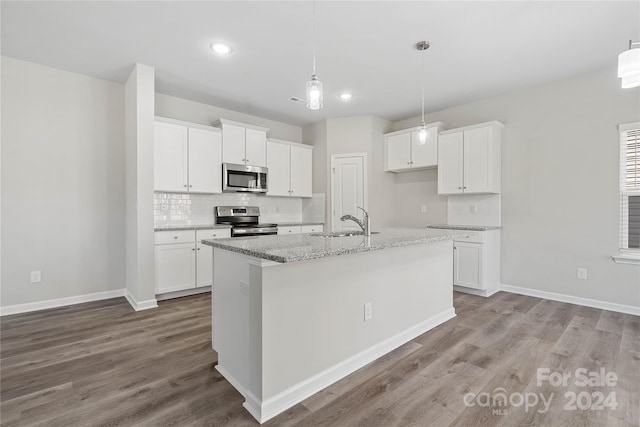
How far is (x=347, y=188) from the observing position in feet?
16.9

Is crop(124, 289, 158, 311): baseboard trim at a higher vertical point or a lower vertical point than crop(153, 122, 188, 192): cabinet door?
lower

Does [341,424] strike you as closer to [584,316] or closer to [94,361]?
[94,361]

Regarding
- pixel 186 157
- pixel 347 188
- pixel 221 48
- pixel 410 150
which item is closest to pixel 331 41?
pixel 221 48

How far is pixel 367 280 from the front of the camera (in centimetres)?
222

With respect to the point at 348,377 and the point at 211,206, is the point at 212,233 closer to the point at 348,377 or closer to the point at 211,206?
the point at 211,206

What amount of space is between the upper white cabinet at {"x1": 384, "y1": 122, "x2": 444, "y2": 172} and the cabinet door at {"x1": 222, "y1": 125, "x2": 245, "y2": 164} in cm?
234

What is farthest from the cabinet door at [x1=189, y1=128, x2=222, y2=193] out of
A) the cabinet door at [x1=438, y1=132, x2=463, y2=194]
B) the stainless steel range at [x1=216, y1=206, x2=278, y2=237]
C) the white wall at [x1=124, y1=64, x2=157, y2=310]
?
the cabinet door at [x1=438, y1=132, x2=463, y2=194]

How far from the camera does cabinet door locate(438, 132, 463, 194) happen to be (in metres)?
4.25

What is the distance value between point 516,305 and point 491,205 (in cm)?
134

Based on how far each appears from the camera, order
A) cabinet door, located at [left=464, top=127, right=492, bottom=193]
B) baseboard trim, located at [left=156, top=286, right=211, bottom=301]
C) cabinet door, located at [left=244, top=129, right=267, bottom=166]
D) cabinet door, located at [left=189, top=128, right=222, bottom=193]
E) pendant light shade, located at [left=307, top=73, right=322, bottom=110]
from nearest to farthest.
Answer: pendant light shade, located at [left=307, top=73, right=322, bottom=110] < baseboard trim, located at [left=156, top=286, right=211, bottom=301] < cabinet door, located at [left=464, top=127, right=492, bottom=193] < cabinet door, located at [left=189, top=128, right=222, bottom=193] < cabinet door, located at [left=244, top=129, right=267, bottom=166]

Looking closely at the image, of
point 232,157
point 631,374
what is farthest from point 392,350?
point 232,157

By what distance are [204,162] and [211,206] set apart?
721mm

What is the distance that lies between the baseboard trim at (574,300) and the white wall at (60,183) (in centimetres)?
505

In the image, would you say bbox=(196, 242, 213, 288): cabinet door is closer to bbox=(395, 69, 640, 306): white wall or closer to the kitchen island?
the kitchen island
